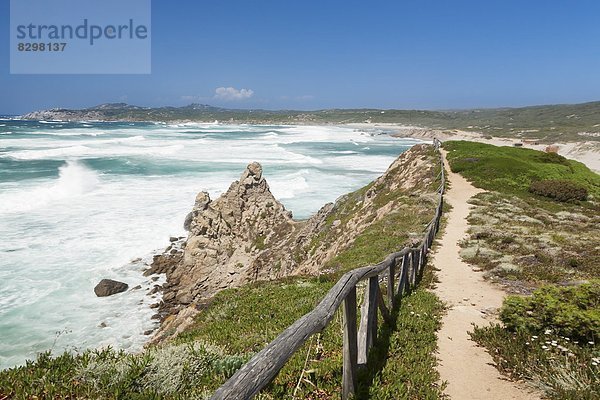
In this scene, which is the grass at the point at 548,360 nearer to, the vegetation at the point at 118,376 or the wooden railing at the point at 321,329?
the wooden railing at the point at 321,329

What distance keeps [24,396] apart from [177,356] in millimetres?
1769

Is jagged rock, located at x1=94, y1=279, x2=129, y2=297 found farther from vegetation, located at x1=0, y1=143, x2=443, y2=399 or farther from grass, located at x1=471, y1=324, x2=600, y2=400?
grass, located at x1=471, y1=324, x2=600, y2=400

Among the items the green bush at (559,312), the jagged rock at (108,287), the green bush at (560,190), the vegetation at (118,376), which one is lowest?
the jagged rock at (108,287)

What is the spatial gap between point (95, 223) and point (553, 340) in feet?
118

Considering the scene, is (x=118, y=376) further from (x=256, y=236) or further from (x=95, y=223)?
(x=95, y=223)

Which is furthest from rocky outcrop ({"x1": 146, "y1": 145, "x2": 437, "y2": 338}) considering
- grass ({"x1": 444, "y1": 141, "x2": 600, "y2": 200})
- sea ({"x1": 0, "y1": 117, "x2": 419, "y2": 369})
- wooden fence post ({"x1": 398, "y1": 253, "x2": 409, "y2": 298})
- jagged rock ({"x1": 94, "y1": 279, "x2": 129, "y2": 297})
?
wooden fence post ({"x1": 398, "y1": 253, "x2": 409, "y2": 298})

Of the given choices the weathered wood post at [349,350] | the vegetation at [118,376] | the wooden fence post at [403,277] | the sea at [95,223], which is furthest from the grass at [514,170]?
the vegetation at [118,376]

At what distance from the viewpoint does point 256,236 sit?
3066 cm

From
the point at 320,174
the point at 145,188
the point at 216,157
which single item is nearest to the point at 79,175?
the point at 145,188

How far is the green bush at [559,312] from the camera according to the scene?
24.5 ft

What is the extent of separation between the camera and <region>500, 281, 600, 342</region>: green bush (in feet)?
24.5

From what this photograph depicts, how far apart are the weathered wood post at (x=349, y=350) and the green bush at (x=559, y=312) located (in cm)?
498

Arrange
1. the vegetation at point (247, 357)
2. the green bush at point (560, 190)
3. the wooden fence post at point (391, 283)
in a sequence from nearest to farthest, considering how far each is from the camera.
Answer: the vegetation at point (247, 357), the wooden fence post at point (391, 283), the green bush at point (560, 190)

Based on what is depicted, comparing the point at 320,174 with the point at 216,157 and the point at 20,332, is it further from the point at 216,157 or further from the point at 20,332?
the point at 20,332
